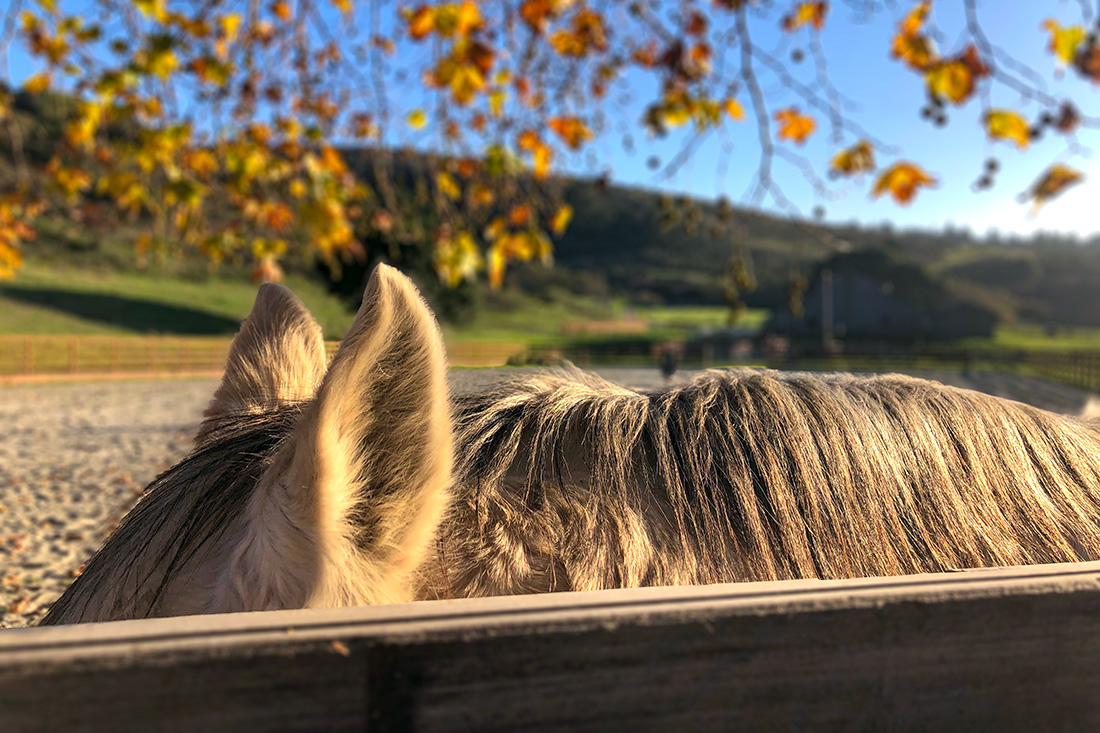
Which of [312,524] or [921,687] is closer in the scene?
[921,687]

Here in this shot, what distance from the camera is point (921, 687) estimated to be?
72 centimetres

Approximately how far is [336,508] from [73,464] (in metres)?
8.85

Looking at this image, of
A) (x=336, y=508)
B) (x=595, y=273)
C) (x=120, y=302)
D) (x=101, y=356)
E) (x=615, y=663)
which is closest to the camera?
(x=615, y=663)

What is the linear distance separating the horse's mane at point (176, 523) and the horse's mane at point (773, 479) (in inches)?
14.9

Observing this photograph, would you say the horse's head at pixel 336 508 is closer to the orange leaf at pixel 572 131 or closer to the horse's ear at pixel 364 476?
the horse's ear at pixel 364 476

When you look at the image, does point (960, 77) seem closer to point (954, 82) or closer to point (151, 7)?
point (954, 82)

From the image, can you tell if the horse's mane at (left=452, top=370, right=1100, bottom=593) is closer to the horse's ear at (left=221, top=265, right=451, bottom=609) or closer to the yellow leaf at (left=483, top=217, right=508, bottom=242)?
the horse's ear at (left=221, top=265, right=451, bottom=609)

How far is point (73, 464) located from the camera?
25.6 feet

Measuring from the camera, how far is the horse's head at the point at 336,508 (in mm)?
881

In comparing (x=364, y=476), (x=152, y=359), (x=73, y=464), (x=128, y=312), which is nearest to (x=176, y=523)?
(x=364, y=476)

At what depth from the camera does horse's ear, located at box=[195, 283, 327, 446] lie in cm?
145

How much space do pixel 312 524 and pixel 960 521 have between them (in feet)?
3.60

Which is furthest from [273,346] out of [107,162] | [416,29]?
[107,162]

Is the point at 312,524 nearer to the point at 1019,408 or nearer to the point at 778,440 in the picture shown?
the point at 778,440
